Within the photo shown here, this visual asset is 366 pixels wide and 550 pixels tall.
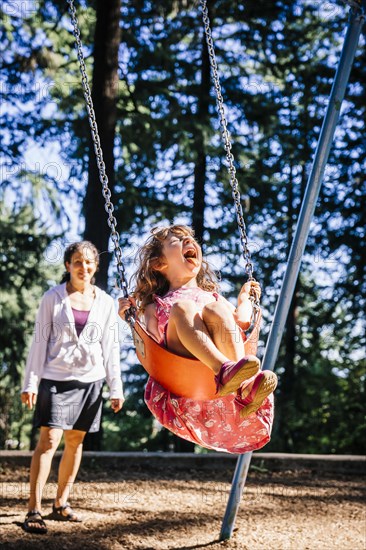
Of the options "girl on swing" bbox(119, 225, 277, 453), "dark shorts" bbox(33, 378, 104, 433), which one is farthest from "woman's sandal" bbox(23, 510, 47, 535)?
"girl on swing" bbox(119, 225, 277, 453)

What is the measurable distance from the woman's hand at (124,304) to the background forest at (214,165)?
5.19 metres

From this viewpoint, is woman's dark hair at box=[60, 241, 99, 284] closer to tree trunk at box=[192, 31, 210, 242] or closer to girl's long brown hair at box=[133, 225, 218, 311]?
girl's long brown hair at box=[133, 225, 218, 311]

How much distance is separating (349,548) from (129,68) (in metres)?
7.41

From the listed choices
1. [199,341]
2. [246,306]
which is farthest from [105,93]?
[199,341]

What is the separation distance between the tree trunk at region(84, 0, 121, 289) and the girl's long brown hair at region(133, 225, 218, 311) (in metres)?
3.15

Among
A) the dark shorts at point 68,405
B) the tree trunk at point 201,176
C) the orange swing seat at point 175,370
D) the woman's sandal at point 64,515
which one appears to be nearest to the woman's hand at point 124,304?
the orange swing seat at point 175,370

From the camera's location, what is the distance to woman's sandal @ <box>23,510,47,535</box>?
12.4 feet

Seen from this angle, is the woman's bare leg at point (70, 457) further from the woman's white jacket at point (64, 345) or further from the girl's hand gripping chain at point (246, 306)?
the girl's hand gripping chain at point (246, 306)

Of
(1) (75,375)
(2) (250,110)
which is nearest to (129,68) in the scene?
(2) (250,110)

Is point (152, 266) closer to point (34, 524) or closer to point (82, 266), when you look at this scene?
point (82, 266)

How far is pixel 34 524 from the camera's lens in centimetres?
380

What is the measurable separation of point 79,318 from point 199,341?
1331mm

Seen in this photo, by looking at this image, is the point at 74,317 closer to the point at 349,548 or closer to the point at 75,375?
the point at 75,375

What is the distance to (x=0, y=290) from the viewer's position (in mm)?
10000
